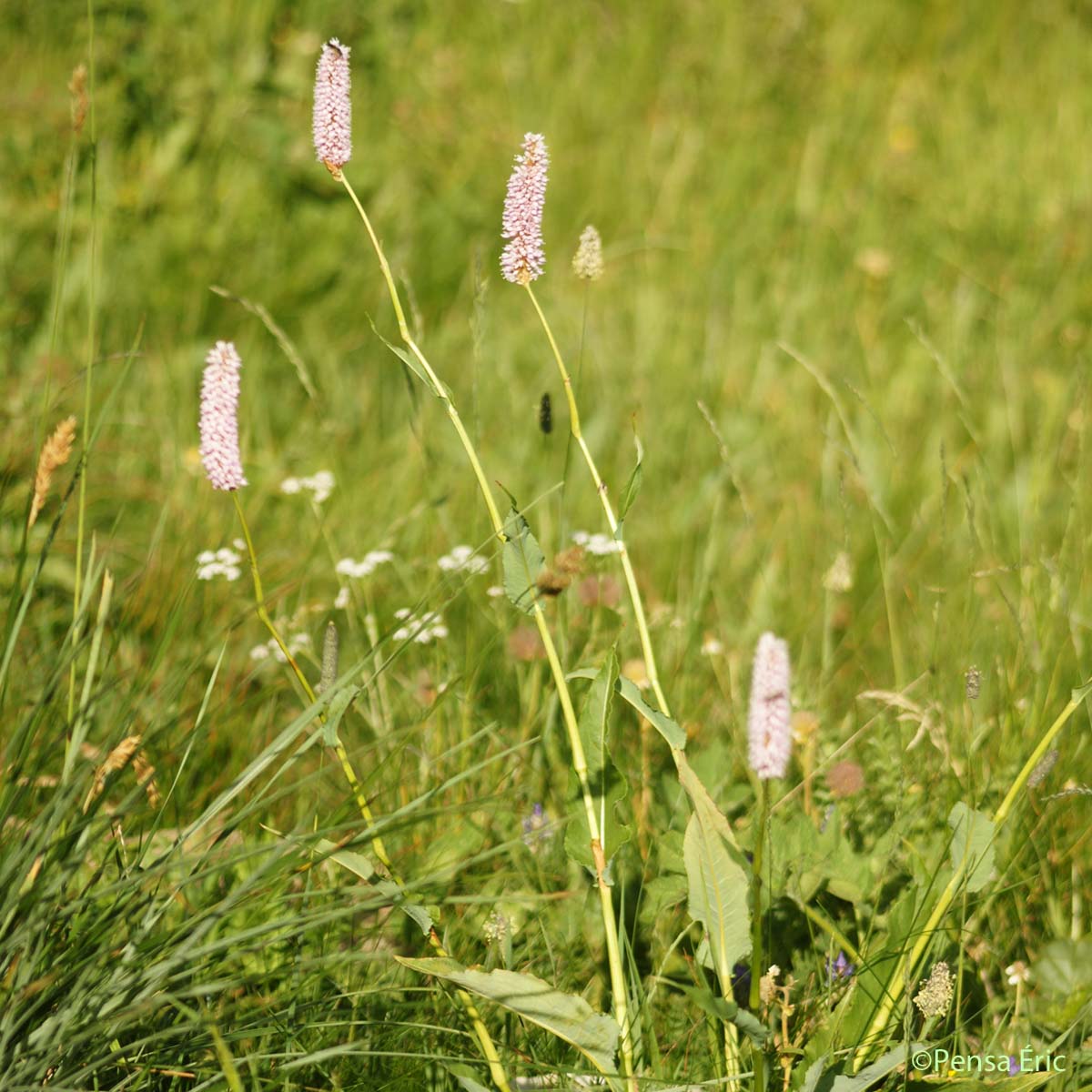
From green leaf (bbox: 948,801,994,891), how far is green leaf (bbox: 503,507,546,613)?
522 millimetres

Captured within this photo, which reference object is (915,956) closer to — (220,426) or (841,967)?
(841,967)

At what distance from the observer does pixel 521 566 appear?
131cm

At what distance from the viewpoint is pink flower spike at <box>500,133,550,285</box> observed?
3.88 ft

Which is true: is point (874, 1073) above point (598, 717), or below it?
below

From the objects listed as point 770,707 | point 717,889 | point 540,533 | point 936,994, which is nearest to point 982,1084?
point 936,994

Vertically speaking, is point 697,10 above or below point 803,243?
above

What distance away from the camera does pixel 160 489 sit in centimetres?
250

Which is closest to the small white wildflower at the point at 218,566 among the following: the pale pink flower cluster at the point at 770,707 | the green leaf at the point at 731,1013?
the pale pink flower cluster at the point at 770,707

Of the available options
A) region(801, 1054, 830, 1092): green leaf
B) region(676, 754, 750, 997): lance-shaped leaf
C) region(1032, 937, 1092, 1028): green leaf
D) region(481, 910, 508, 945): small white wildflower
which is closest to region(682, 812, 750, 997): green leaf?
region(676, 754, 750, 997): lance-shaped leaf

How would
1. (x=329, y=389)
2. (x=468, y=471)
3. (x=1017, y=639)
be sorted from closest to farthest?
(x=1017, y=639), (x=468, y=471), (x=329, y=389)

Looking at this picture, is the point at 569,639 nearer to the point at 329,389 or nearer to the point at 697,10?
the point at 329,389

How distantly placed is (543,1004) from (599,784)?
0.23m

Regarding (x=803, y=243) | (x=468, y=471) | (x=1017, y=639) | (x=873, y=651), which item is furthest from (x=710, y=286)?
(x=1017, y=639)

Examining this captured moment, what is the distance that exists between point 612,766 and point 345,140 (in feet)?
2.28
